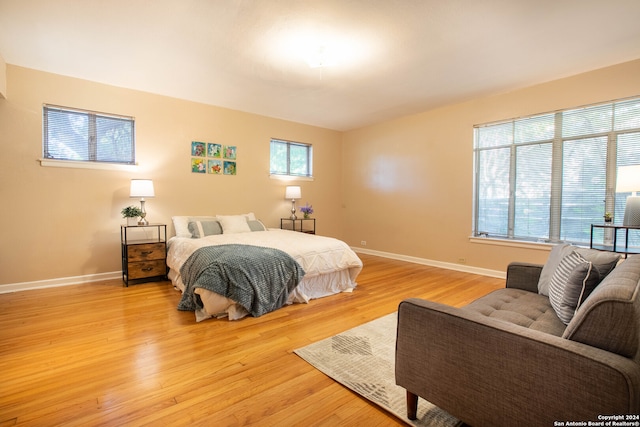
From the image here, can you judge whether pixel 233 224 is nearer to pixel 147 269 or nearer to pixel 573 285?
pixel 147 269

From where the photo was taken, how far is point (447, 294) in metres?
3.59

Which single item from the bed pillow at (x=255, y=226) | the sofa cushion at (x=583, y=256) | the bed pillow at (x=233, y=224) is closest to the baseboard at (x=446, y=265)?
the sofa cushion at (x=583, y=256)

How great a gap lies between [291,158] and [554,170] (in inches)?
170

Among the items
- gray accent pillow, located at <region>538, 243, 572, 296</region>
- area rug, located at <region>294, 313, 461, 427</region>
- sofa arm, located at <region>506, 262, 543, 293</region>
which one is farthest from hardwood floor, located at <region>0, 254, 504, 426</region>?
gray accent pillow, located at <region>538, 243, 572, 296</region>

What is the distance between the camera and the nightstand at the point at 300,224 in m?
5.91

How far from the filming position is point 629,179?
2.64 m

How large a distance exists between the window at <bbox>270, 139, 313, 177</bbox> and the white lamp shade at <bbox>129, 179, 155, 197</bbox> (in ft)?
7.40

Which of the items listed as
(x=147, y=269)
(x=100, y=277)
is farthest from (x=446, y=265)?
(x=100, y=277)

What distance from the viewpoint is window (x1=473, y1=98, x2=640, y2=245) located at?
350 cm

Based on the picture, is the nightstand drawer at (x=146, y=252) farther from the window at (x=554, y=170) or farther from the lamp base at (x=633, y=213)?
the lamp base at (x=633, y=213)

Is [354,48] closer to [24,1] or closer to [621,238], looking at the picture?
[24,1]

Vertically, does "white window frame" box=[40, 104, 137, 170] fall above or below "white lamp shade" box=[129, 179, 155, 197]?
above

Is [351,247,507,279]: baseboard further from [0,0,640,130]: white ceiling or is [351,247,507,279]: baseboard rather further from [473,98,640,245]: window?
[0,0,640,130]: white ceiling

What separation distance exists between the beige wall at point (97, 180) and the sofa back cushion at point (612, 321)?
486cm
